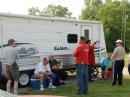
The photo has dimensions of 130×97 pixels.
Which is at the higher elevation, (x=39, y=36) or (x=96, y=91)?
(x=39, y=36)

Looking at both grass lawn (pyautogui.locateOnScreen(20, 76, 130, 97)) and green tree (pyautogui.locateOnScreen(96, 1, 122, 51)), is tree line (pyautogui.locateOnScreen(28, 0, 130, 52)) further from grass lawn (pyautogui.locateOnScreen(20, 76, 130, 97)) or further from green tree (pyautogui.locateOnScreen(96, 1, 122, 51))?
grass lawn (pyautogui.locateOnScreen(20, 76, 130, 97))

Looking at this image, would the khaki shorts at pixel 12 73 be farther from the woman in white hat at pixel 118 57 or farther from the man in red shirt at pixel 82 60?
the woman in white hat at pixel 118 57

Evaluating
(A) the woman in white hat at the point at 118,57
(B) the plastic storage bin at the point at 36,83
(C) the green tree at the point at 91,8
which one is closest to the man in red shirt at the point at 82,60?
(B) the plastic storage bin at the point at 36,83

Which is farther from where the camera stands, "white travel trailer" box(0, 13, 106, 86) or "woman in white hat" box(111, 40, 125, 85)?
"woman in white hat" box(111, 40, 125, 85)

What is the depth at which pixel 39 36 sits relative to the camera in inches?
664

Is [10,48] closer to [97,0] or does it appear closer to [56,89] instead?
[56,89]

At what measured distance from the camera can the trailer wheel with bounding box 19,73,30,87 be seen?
16.2m

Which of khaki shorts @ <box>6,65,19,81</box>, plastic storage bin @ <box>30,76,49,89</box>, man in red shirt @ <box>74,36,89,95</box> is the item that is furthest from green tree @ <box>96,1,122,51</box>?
khaki shorts @ <box>6,65,19,81</box>

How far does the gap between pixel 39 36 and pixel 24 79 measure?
1.72 m

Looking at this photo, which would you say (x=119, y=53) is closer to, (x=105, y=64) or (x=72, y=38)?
(x=72, y=38)

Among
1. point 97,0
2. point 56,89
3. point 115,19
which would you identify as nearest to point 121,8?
point 115,19

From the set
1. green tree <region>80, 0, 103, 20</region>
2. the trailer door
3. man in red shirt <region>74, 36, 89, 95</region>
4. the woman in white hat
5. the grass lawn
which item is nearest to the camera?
man in red shirt <region>74, 36, 89, 95</region>

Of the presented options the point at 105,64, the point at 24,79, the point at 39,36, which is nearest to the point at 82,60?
the point at 24,79

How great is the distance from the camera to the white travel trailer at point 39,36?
1546cm
